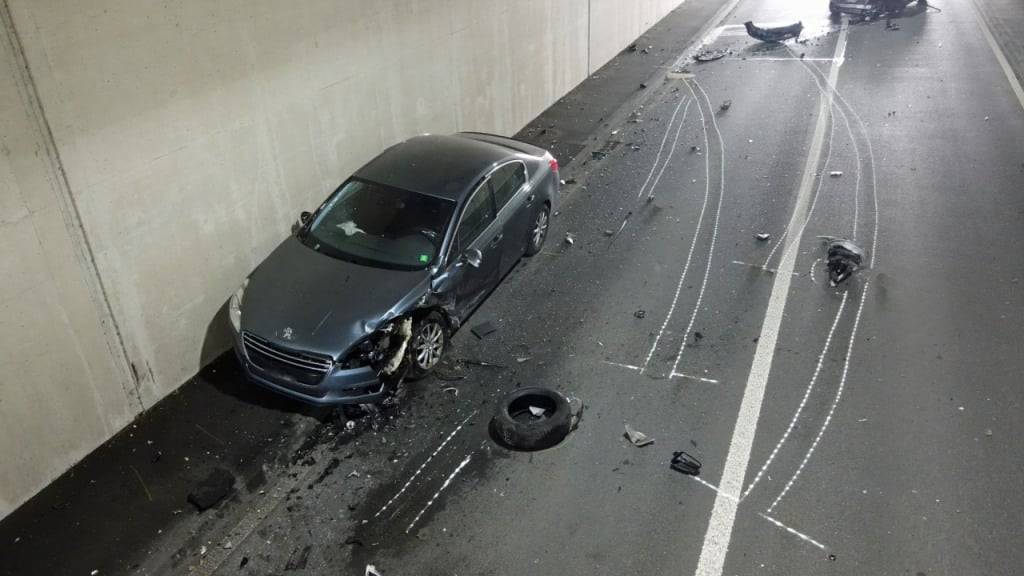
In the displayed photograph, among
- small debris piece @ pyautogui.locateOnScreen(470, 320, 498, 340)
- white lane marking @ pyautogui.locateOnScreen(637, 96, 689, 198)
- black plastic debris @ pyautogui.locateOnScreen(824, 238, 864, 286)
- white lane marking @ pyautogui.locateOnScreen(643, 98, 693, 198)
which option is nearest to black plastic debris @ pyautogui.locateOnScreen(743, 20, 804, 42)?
white lane marking @ pyautogui.locateOnScreen(637, 96, 689, 198)

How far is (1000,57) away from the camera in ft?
53.5

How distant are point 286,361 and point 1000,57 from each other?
17119mm

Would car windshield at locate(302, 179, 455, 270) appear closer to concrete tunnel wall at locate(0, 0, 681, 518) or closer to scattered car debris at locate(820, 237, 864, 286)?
concrete tunnel wall at locate(0, 0, 681, 518)

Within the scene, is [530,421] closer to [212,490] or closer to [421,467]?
[421,467]

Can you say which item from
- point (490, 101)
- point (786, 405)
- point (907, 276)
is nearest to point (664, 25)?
point (490, 101)

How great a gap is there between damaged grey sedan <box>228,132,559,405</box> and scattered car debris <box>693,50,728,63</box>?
34.3 feet

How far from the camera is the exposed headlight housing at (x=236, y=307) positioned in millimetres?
6706

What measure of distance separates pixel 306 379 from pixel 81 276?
1.94 m

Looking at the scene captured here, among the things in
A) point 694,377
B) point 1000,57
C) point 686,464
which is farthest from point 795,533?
point 1000,57

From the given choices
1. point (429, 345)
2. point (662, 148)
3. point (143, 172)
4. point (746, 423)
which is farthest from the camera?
point (662, 148)

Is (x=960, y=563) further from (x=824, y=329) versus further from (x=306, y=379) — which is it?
(x=306, y=379)

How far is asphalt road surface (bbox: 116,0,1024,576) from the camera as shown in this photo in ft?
17.4

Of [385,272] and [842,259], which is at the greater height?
[385,272]

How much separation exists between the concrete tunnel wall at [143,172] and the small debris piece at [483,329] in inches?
92.1
